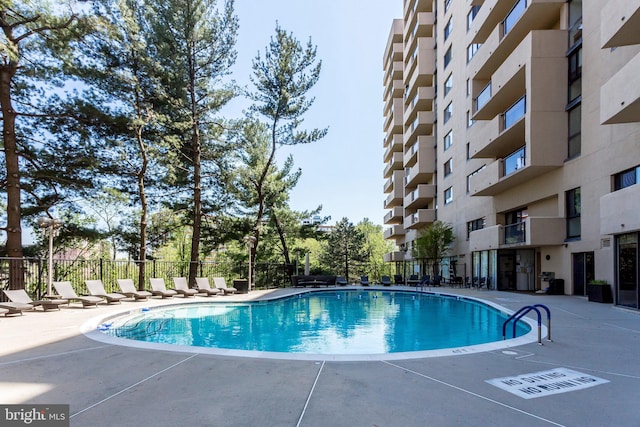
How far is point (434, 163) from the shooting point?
32.4m

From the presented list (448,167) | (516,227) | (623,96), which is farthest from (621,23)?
(448,167)

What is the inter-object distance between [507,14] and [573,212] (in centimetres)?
1186

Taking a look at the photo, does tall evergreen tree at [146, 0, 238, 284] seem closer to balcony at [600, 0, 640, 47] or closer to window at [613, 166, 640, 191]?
balcony at [600, 0, 640, 47]

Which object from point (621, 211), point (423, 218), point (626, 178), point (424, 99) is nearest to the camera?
point (621, 211)

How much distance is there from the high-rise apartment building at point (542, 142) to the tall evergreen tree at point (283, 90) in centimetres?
1075

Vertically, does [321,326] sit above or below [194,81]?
below

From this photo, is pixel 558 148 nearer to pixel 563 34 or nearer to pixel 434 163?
pixel 563 34

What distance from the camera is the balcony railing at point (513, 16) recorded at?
57.4 feet

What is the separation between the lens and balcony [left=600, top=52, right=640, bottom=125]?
30.9 feet

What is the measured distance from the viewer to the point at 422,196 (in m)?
32.8

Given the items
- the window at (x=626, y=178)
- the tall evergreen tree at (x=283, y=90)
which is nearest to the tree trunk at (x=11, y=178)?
the tall evergreen tree at (x=283, y=90)

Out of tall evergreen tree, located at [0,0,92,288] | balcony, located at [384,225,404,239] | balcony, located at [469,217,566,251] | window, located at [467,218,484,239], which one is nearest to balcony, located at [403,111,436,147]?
Answer: balcony, located at [384,225,404,239]

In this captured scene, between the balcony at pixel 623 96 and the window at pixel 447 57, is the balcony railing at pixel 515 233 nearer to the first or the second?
the balcony at pixel 623 96

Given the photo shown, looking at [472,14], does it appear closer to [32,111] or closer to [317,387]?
[32,111]
